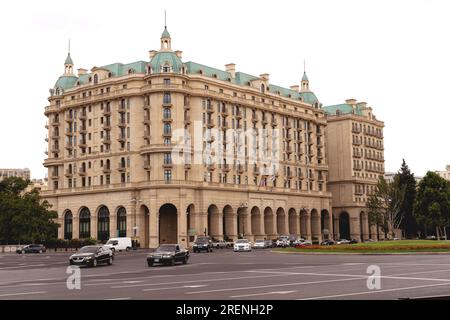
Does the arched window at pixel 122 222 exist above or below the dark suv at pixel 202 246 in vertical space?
above

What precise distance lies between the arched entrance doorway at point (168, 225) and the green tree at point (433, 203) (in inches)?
1649

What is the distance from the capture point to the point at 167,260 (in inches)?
1555

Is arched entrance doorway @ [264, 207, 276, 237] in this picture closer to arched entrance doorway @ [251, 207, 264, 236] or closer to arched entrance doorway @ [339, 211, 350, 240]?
arched entrance doorway @ [251, 207, 264, 236]

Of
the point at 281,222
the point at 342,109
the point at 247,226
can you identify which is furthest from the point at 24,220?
the point at 342,109

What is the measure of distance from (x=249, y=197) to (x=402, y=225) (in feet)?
108

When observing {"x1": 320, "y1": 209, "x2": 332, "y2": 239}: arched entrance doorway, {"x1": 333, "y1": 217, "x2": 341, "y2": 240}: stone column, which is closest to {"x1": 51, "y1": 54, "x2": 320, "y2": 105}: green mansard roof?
{"x1": 320, "y1": 209, "x2": 332, "y2": 239}: arched entrance doorway

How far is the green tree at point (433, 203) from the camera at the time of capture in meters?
102

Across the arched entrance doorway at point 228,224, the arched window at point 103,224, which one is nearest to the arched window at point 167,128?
the arched window at point 103,224

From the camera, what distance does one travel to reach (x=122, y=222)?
9812cm

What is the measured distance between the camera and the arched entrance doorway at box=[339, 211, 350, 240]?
13450 centimetres

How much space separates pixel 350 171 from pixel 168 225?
51.5 m

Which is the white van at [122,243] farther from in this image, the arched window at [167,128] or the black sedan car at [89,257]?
the black sedan car at [89,257]
